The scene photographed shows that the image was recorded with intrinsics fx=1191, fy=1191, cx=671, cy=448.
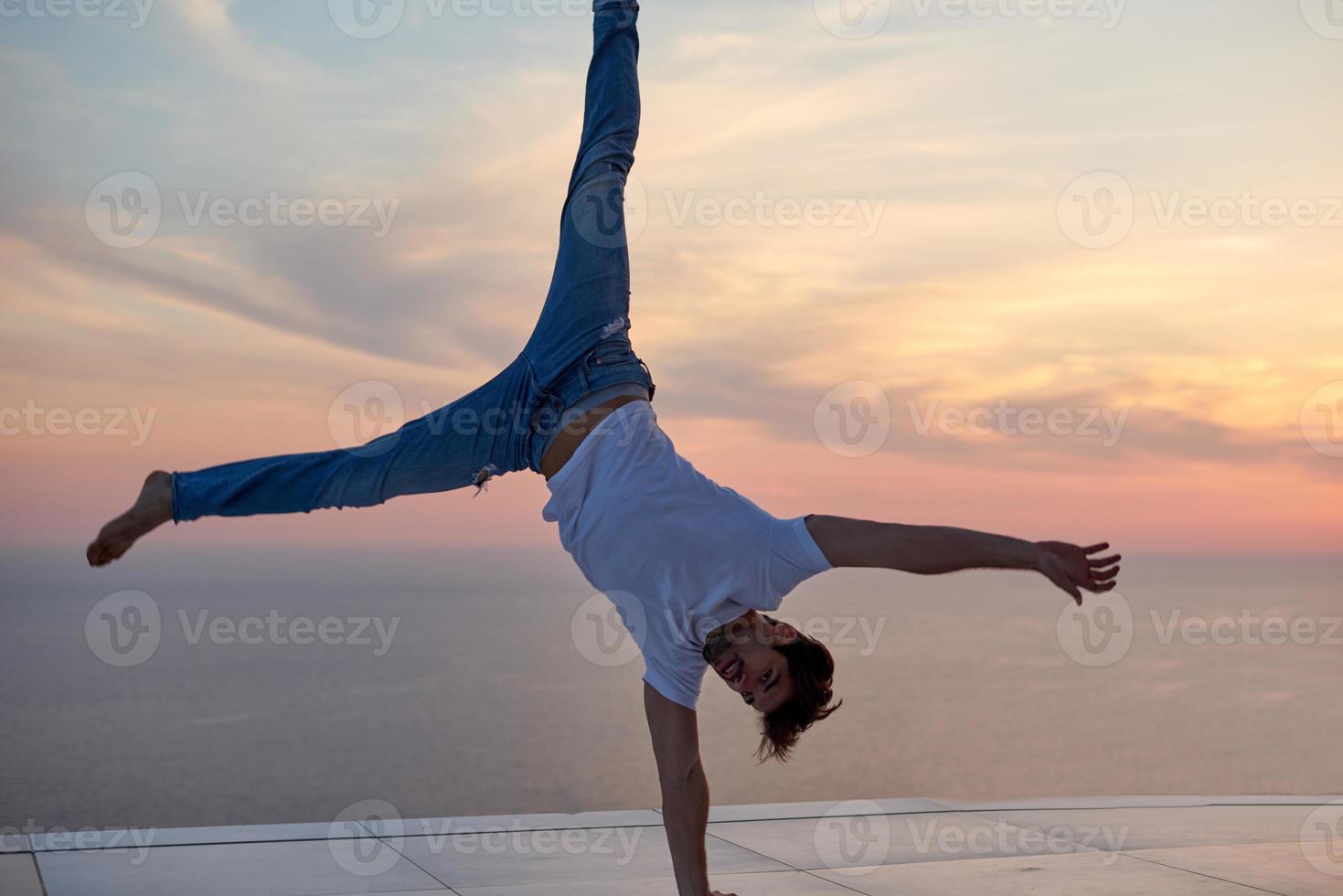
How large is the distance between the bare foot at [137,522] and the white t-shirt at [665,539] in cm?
95

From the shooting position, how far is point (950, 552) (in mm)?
2406

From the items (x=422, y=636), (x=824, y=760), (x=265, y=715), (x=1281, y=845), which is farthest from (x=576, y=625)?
(x=422, y=636)

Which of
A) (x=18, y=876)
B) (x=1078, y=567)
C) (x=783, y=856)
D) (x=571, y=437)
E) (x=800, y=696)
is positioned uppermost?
(x=571, y=437)

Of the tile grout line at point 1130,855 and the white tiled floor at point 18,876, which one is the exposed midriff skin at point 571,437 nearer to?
the white tiled floor at point 18,876

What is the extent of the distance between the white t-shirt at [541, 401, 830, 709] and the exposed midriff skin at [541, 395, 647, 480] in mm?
35

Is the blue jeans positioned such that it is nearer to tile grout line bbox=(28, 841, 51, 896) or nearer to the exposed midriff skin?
the exposed midriff skin

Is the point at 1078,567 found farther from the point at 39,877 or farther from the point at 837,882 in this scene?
the point at 39,877

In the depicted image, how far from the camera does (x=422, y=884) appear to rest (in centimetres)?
360

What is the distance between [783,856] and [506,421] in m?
1.92

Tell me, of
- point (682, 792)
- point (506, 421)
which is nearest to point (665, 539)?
point (506, 421)

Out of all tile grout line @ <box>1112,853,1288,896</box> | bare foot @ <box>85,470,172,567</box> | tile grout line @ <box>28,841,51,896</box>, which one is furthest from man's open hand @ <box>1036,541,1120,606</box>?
tile grout line @ <box>28,841,51,896</box>

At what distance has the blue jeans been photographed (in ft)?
9.64

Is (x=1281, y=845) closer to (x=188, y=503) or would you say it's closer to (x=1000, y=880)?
(x=1000, y=880)

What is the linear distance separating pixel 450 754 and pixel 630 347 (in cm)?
1011
